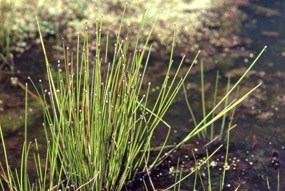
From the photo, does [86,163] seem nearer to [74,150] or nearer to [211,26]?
[74,150]

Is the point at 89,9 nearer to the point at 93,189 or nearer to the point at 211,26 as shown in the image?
the point at 211,26

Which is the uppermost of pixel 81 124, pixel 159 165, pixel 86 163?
pixel 81 124

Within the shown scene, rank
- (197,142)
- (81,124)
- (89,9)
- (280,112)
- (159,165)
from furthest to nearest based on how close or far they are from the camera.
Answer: (89,9)
(280,112)
(197,142)
(159,165)
(81,124)

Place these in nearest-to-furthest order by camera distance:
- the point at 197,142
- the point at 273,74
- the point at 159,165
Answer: the point at 159,165 → the point at 197,142 → the point at 273,74

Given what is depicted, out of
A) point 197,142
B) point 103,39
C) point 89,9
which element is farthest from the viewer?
point 89,9

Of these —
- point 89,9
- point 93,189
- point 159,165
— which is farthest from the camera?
→ point 89,9

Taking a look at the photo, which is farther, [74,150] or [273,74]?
[273,74]

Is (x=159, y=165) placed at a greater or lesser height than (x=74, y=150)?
lesser

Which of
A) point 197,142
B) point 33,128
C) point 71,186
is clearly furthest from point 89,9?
point 71,186

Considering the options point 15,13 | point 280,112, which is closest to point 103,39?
point 15,13
